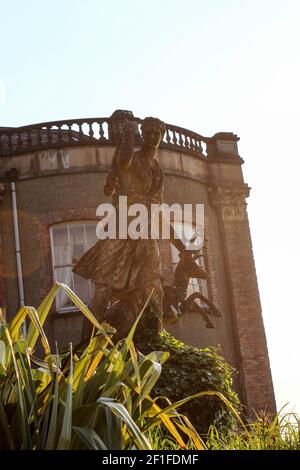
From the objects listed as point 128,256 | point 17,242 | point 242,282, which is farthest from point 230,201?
point 128,256

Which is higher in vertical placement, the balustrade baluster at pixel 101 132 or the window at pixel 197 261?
the balustrade baluster at pixel 101 132

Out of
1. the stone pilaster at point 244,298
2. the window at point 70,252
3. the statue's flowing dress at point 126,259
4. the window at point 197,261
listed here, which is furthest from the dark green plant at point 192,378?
the stone pilaster at point 244,298

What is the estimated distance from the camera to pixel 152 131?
9.77 metres

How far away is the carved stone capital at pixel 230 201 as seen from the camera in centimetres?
2091

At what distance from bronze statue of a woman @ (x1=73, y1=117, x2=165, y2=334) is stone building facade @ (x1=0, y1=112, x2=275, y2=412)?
28.8ft

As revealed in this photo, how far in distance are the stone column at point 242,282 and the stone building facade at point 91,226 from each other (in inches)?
0.9

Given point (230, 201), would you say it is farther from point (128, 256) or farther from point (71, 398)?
point (71, 398)

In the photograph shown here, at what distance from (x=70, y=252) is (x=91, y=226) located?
0.77 metres

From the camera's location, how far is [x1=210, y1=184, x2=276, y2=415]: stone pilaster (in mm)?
19719

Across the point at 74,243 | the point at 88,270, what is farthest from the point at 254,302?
the point at 88,270

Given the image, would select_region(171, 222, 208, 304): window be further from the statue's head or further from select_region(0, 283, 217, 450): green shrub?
select_region(0, 283, 217, 450): green shrub

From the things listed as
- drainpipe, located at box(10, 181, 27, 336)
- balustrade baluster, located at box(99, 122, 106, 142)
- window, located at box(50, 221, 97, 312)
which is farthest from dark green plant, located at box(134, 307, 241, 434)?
balustrade baluster, located at box(99, 122, 106, 142)

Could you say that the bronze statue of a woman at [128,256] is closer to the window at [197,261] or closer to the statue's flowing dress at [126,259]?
the statue's flowing dress at [126,259]
